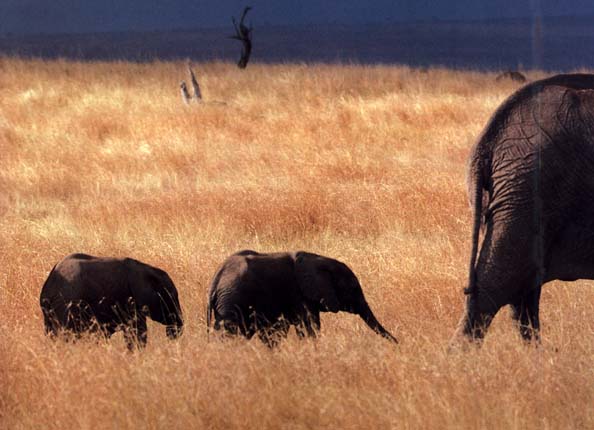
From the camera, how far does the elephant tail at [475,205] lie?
5.63m

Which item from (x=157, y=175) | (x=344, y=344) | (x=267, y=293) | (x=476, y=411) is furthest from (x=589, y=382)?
(x=157, y=175)

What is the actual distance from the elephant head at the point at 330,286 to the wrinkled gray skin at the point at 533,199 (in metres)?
0.54

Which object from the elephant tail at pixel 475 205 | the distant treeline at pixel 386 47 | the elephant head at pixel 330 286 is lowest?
the distant treeline at pixel 386 47

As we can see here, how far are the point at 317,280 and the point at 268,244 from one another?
10.9ft

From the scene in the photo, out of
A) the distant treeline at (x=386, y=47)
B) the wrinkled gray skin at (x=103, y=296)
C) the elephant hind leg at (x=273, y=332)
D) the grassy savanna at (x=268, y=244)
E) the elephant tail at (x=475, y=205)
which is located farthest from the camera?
the distant treeline at (x=386, y=47)

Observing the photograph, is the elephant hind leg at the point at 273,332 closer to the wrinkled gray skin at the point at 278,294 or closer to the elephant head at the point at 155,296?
the wrinkled gray skin at the point at 278,294

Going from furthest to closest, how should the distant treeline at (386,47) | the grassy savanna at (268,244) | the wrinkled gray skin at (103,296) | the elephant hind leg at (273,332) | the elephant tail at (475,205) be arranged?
the distant treeline at (386,47) → the elephant tail at (475,205) → the wrinkled gray skin at (103,296) → the elephant hind leg at (273,332) → the grassy savanna at (268,244)

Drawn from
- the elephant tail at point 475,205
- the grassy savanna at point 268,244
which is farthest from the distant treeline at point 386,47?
the elephant tail at point 475,205

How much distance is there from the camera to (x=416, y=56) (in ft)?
329

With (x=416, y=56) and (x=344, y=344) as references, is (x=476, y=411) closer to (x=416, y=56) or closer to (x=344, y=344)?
(x=344, y=344)

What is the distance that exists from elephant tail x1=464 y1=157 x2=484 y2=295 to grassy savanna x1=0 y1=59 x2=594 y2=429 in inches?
13.0

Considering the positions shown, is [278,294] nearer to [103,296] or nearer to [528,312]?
[103,296]

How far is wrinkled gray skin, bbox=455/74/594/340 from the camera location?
5559 mm

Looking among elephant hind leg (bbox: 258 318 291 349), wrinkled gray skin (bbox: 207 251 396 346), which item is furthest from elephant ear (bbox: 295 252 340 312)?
elephant hind leg (bbox: 258 318 291 349)
